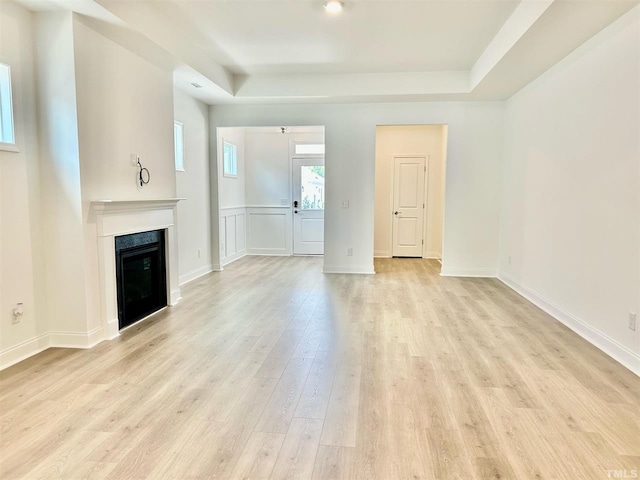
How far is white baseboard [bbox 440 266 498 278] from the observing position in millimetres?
5926

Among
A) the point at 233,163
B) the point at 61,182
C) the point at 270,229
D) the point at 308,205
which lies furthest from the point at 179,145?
the point at 308,205

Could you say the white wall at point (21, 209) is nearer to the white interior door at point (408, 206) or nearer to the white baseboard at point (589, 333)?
the white baseboard at point (589, 333)

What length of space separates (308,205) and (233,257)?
6.05ft

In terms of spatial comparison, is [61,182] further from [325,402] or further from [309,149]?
[309,149]

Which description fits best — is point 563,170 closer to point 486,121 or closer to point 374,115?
point 486,121

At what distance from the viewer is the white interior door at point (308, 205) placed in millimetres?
7934

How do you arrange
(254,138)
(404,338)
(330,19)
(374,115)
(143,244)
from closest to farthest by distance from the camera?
(404,338) < (330,19) < (143,244) < (374,115) < (254,138)

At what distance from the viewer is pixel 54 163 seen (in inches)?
119

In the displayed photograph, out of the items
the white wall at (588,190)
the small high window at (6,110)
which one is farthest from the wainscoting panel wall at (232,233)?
the white wall at (588,190)

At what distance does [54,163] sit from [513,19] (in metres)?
4.00

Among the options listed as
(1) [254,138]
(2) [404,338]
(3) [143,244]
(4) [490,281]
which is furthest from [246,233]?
(2) [404,338]

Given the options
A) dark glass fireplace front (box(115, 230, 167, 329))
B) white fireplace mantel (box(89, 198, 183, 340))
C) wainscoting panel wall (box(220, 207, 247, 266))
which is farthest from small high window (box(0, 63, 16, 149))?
wainscoting panel wall (box(220, 207, 247, 266))

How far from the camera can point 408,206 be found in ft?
25.8

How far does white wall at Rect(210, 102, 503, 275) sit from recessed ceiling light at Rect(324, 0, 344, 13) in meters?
2.57
